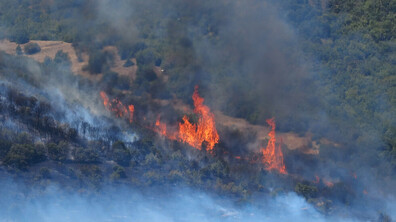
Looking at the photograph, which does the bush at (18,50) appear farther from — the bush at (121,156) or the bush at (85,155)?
the bush at (121,156)

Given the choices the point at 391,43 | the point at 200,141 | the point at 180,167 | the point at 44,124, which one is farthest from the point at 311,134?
the point at 44,124

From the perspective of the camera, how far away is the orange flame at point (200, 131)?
33.8 meters

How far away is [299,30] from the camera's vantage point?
44.4 m

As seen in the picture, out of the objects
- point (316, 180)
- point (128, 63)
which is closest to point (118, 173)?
point (316, 180)

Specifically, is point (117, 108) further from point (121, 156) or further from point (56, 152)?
point (56, 152)

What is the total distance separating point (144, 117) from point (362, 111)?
15041 mm

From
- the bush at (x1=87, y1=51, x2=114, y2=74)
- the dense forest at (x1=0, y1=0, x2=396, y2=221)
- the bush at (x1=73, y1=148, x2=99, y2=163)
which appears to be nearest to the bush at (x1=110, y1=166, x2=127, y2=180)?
the dense forest at (x1=0, y1=0, x2=396, y2=221)

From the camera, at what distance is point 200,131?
3481 cm

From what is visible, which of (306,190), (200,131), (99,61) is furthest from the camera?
(99,61)

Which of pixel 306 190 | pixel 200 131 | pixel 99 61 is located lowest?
pixel 306 190

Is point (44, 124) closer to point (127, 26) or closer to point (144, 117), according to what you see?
point (144, 117)

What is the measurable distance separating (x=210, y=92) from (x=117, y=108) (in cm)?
680

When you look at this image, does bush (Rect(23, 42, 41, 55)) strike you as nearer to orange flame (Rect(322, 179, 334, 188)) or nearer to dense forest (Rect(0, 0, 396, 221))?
dense forest (Rect(0, 0, 396, 221))

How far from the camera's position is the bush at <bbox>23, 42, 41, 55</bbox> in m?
43.6
